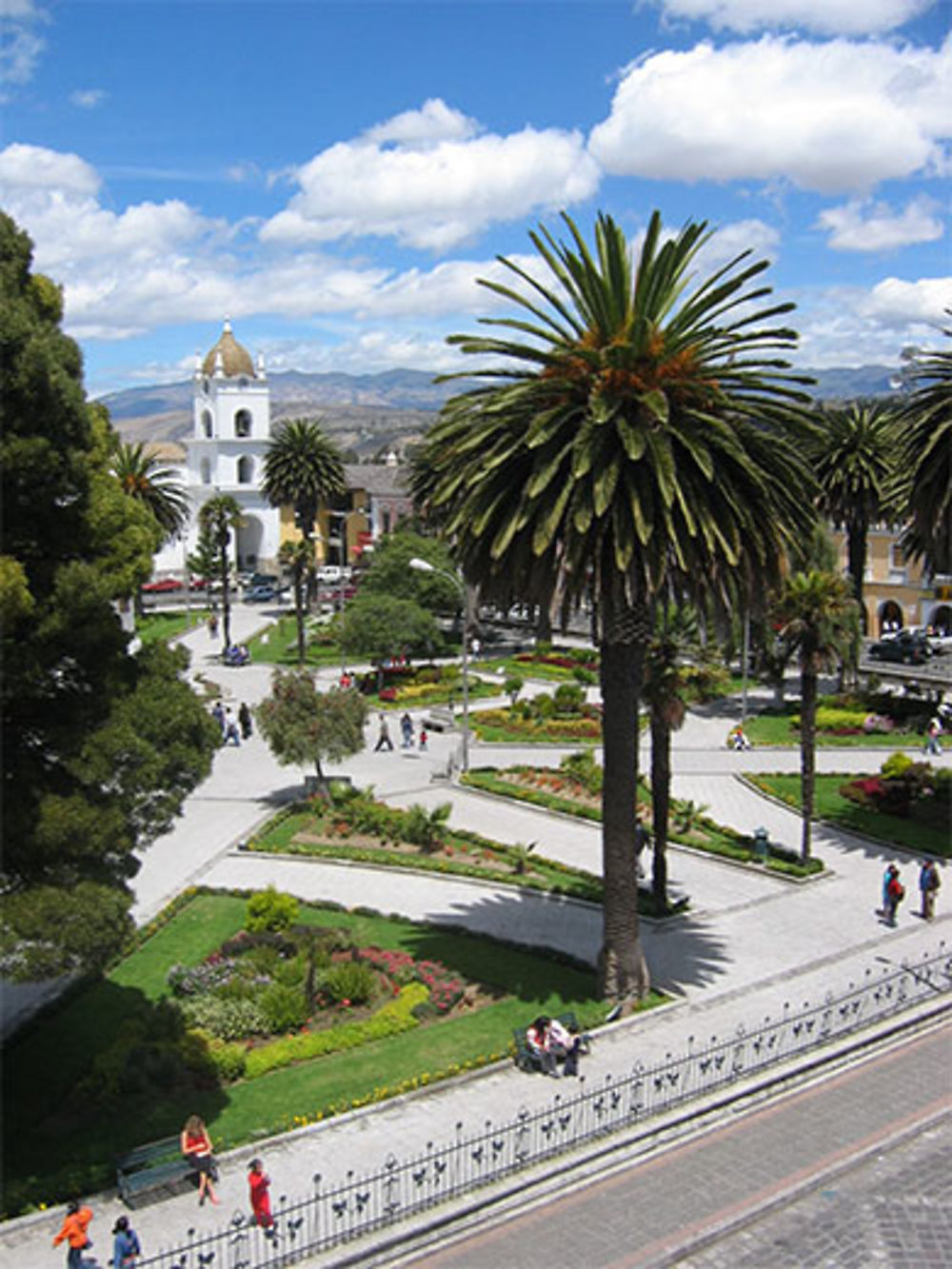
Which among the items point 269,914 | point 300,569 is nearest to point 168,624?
point 300,569

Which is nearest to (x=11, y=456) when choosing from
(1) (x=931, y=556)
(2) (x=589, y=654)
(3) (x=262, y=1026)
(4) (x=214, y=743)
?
(4) (x=214, y=743)

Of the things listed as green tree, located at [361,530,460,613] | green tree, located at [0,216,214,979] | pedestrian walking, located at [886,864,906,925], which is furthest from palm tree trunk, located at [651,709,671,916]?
green tree, located at [361,530,460,613]

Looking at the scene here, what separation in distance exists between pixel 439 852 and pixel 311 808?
5142 millimetres

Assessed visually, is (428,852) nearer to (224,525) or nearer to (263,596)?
(224,525)

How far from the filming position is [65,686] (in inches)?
642

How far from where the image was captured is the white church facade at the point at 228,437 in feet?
295

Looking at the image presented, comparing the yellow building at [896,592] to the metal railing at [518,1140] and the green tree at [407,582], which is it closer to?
the green tree at [407,582]

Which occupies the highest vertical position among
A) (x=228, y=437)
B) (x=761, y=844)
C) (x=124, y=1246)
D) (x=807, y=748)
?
(x=228, y=437)

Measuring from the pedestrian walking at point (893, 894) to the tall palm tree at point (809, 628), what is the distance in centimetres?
333

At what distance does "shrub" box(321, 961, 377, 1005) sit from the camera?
21.6 m

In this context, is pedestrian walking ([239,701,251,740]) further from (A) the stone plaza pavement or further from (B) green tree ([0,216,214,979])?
(B) green tree ([0,216,214,979])

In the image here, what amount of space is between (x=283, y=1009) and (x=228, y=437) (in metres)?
74.5

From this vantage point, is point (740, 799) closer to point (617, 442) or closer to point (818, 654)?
point (818, 654)

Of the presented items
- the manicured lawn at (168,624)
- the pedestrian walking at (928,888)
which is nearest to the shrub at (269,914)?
the pedestrian walking at (928,888)
